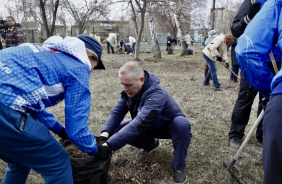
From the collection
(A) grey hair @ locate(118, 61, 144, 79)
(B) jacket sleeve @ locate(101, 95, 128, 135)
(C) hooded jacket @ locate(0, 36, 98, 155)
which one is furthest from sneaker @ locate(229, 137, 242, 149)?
(C) hooded jacket @ locate(0, 36, 98, 155)

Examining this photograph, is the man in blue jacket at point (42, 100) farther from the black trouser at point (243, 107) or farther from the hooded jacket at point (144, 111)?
the black trouser at point (243, 107)

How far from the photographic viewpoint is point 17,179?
6.07 feet

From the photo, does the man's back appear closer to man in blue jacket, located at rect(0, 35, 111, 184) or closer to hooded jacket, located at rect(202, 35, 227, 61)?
man in blue jacket, located at rect(0, 35, 111, 184)

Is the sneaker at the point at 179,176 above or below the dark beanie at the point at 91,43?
below

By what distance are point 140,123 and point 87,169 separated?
619 millimetres

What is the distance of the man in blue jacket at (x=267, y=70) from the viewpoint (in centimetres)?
116

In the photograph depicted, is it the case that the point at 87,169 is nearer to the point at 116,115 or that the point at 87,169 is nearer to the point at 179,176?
the point at 116,115

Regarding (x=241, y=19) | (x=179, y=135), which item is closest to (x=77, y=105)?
(x=179, y=135)

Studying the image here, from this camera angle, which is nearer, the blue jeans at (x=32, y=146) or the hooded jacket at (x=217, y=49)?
the blue jeans at (x=32, y=146)

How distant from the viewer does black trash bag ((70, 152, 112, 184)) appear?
1840mm

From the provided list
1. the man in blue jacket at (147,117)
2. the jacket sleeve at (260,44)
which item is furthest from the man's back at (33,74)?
the jacket sleeve at (260,44)

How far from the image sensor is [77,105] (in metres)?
1.52

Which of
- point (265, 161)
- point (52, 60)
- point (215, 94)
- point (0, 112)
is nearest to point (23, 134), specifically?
point (0, 112)

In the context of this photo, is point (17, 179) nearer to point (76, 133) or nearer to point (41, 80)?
point (76, 133)
